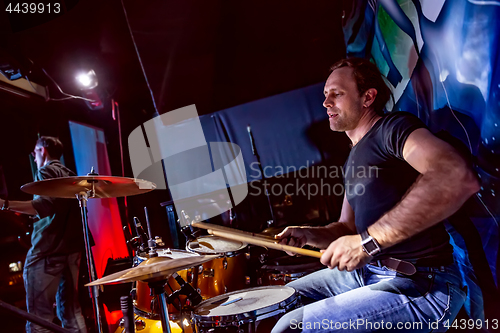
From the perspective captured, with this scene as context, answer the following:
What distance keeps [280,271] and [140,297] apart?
4.23ft

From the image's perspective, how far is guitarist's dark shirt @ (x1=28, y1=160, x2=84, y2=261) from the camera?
2803 mm

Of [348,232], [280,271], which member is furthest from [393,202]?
[280,271]

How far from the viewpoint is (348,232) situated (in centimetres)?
177

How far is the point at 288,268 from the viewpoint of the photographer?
9.49 ft

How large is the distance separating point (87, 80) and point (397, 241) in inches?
152

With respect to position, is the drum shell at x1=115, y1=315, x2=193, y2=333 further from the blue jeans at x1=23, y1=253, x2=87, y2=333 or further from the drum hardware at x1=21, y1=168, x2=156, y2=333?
the blue jeans at x1=23, y1=253, x2=87, y2=333

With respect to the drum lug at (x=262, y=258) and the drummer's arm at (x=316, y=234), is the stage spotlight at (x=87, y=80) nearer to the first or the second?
the drum lug at (x=262, y=258)

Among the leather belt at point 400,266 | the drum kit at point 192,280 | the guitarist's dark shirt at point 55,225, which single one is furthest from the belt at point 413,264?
the guitarist's dark shirt at point 55,225

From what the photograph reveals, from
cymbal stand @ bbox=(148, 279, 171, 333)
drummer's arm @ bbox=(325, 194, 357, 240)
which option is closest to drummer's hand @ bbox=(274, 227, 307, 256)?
drummer's arm @ bbox=(325, 194, 357, 240)

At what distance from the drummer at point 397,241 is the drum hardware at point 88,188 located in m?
1.29

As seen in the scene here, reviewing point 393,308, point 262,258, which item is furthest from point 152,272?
point 262,258

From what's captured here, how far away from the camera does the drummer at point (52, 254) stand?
2.78m

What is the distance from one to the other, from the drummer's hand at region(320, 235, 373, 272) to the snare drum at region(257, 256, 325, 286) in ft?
6.06

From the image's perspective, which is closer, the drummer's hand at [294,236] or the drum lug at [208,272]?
the drummer's hand at [294,236]
